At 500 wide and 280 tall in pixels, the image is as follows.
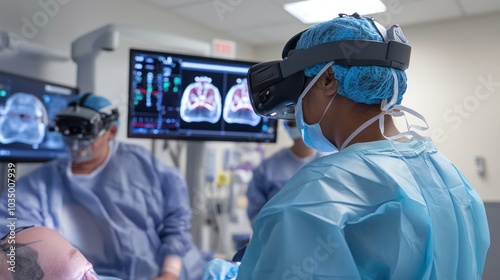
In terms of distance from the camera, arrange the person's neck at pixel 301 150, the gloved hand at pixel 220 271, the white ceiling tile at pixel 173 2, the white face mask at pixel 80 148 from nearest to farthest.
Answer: the gloved hand at pixel 220 271, the white face mask at pixel 80 148, the person's neck at pixel 301 150, the white ceiling tile at pixel 173 2

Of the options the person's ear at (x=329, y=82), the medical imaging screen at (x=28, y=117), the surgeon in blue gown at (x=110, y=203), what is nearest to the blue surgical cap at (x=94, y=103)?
the surgeon in blue gown at (x=110, y=203)

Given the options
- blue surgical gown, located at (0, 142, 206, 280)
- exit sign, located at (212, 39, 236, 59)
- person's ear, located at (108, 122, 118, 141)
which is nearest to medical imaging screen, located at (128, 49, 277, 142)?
person's ear, located at (108, 122, 118, 141)

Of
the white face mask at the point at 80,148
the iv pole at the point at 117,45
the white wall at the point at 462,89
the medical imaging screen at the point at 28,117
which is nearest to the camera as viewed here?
the white wall at the point at 462,89

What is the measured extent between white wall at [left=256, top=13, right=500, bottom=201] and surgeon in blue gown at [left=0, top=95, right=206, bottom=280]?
908mm

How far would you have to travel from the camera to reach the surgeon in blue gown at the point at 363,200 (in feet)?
2.44

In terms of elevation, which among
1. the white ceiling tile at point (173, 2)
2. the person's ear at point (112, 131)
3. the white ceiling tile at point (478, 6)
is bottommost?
the person's ear at point (112, 131)

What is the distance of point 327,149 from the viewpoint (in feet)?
3.68

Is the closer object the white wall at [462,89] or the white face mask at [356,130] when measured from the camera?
the white face mask at [356,130]

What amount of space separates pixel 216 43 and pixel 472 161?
1692 millimetres

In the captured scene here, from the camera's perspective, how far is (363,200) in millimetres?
793

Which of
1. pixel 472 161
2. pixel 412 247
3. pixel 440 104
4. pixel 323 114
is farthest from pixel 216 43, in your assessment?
pixel 412 247

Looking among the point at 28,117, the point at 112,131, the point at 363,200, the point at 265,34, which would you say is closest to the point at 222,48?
the point at 265,34

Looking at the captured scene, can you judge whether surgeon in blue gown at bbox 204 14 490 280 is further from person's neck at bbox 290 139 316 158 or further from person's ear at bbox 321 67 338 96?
person's neck at bbox 290 139 316 158

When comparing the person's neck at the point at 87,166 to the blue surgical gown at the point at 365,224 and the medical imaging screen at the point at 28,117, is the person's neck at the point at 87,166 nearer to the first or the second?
the medical imaging screen at the point at 28,117
